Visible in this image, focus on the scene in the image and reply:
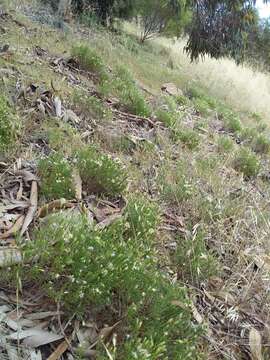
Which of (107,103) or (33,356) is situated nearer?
(33,356)

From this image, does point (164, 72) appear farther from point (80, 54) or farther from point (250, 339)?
point (250, 339)

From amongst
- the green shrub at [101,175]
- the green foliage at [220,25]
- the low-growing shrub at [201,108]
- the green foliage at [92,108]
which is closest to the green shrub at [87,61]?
the green foliage at [92,108]

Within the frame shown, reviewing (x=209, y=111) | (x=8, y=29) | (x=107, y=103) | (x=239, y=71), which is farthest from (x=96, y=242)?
(x=239, y=71)

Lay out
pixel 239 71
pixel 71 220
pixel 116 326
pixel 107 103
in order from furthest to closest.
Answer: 1. pixel 239 71
2. pixel 107 103
3. pixel 71 220
4. pixel 116 326

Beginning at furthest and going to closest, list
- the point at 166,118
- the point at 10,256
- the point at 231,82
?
the point at 231,82
the point at 166,118
the point at 10,256

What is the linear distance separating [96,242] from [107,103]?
354 cm

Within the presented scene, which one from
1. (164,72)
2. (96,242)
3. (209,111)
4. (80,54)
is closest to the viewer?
(96,242)

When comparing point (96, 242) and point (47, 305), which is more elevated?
point (96, 242)

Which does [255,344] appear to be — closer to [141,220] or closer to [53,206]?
[141,220]

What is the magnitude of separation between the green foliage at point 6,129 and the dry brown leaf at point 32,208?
1.55ft

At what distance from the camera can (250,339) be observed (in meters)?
2.79

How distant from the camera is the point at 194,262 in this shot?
10.1 ft

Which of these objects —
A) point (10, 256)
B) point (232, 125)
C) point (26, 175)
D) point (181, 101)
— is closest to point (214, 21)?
point (181, 101)

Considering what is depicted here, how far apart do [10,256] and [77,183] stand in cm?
107
